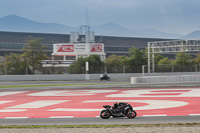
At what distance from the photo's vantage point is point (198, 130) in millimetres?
10023

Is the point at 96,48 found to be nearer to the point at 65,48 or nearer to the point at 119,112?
the point at 65,48

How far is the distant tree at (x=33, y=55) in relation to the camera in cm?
6738

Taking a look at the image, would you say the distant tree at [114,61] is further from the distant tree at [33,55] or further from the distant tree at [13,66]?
the distant tree at [13,66]

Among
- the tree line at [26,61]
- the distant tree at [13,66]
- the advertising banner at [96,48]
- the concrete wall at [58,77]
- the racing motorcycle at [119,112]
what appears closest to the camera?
the racing motorcycle at [119,112]

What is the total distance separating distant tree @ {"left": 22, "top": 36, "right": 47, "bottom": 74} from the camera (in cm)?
6738

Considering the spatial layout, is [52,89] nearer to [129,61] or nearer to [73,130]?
[73,130]

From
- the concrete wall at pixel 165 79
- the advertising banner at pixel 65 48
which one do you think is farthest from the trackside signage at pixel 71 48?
the concrete wall at pixel 165 79

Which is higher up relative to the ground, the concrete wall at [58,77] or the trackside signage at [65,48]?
the trackside signage at [65,48]

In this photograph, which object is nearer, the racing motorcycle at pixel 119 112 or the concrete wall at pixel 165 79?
the racing motorcycle at pixel 119 112

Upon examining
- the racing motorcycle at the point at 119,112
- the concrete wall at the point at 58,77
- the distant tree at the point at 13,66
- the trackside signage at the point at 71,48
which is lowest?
the racing motorcycle at the point at 119,112

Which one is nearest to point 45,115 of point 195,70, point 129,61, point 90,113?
point 90,113

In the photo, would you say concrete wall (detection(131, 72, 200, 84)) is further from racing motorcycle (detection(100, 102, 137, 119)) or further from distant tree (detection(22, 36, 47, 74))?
distant tree (detection(22, 36, 47, 74))

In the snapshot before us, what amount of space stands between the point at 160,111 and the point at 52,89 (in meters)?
19.6

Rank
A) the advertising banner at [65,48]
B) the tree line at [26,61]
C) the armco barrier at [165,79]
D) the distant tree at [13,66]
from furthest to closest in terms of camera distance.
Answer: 1. the advertising banner at [65,48]
2. the tree line at [26,61]
3. the distant tree at [13,66]
4. the armco barrier at [165,79]
